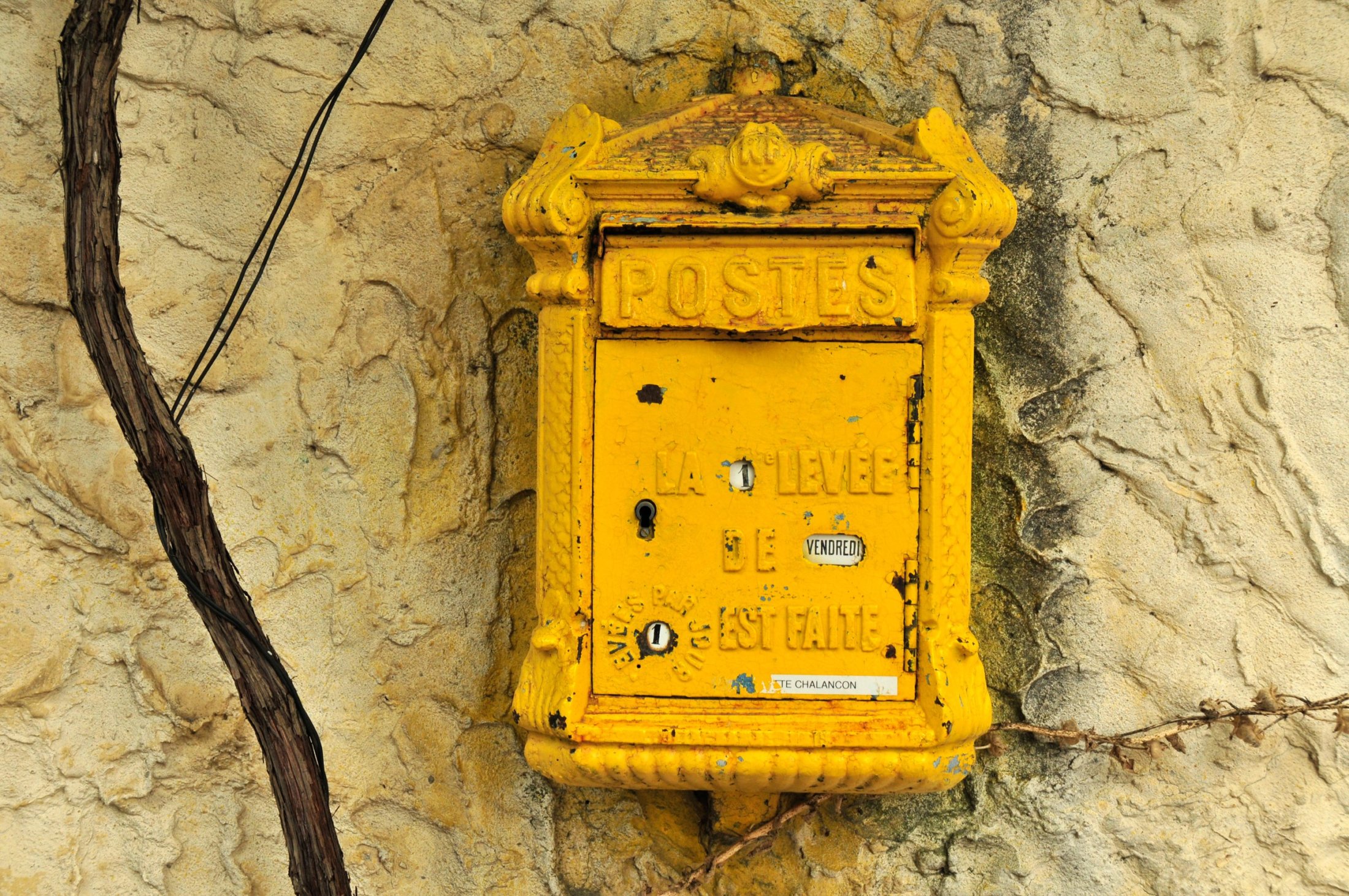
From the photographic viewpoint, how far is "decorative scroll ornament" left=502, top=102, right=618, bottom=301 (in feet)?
5.83

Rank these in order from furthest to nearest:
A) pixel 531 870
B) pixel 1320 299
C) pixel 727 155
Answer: pixel 531 870 < pixel 1320 299 < pixel 727 155

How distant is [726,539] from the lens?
1817 mm

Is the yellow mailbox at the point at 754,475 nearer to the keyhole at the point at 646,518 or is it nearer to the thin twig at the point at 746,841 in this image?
the keyhole at the point at 646,518

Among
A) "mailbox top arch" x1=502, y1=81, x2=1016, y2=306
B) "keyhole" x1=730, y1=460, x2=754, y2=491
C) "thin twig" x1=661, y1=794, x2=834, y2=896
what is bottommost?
"thin twig" x1=661, y1=794, x2=834, y2=896

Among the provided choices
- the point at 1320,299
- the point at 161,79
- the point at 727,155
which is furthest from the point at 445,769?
the point at 1320,299

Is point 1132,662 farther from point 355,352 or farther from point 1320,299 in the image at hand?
point 355,352

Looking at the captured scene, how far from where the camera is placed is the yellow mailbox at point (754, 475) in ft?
5.84

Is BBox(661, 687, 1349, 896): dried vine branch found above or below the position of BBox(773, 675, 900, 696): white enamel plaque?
below

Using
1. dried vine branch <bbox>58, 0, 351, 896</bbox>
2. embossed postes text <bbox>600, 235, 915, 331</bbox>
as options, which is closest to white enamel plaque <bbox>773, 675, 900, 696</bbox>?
embossed postes text <bbox>600, 235, 915, 331</bbox>

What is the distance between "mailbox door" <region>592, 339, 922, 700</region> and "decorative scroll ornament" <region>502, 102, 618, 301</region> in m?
0.12

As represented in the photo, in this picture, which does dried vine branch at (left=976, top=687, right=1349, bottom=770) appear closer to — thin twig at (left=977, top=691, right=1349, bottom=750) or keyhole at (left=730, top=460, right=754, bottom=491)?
thin twig at (left=977, top=691, right=1349, bottom=750)

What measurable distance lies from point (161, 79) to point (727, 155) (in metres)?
1.14

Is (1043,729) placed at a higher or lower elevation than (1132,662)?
lower

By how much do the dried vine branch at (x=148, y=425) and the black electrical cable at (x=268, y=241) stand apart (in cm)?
9
